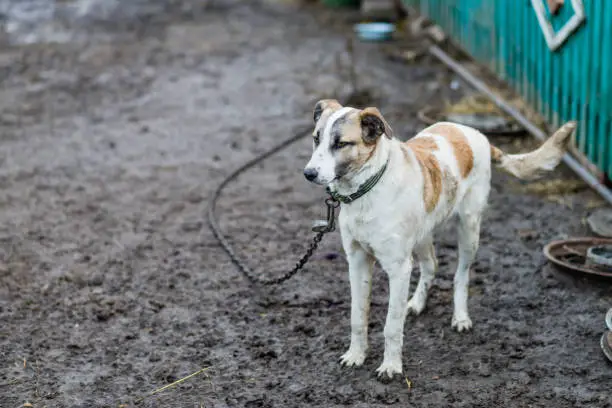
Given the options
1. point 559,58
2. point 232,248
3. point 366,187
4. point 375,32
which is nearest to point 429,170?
point 366,187

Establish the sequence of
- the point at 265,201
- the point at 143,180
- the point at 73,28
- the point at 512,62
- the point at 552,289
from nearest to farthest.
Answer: the point at 552,289, the point at 265,201, the point at 143,180, the point at 512,62, the point at 73,28

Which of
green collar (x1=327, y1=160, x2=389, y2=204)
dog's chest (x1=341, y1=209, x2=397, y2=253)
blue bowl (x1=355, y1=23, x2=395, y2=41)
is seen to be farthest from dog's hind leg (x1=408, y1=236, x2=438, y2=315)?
blue bowl (x1=355, y1=23, x2=395, y2=41)

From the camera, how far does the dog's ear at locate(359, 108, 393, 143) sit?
14.0 feet

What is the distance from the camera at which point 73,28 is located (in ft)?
50.8

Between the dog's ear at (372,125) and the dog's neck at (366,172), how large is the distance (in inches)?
4.6

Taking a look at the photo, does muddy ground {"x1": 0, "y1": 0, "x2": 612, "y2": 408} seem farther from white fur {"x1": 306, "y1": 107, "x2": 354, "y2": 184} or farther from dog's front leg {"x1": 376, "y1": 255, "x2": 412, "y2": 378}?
white fur {"x1": 306, "y1": 107, "x2": 354, "y2": 184}

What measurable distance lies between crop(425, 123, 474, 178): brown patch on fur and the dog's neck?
2.16 feet

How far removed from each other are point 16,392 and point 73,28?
38.5ft

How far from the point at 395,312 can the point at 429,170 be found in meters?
0.81

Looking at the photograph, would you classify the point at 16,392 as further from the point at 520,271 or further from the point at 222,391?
the point at 520,271

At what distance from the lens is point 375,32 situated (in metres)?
13.7

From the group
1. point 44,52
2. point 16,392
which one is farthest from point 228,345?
point 44,52

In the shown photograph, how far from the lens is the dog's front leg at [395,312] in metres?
4.58

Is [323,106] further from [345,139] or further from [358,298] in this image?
[358,298]
